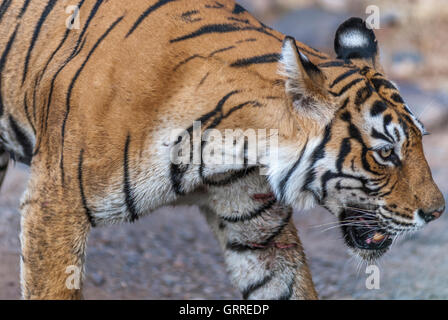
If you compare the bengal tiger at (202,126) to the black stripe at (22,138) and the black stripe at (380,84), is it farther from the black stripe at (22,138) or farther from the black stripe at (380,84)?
the black stripe at (22,138)

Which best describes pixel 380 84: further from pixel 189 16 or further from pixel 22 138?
pixel 22 138

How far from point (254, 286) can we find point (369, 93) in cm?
95

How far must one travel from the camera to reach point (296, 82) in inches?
80.4

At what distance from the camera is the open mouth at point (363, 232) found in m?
2.24

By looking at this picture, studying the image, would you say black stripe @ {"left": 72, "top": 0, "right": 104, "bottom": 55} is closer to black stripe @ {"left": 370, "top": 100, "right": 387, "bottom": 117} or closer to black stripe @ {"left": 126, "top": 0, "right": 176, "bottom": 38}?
black stripe @ {"left": 126, "top": 0, "right": 176, "bottom": 38}

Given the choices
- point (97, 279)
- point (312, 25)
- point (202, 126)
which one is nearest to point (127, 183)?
point (202, 126)

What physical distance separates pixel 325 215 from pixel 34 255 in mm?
2932

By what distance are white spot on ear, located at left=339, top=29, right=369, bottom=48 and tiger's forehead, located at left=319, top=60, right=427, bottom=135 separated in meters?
0.19

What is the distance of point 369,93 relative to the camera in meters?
2.13

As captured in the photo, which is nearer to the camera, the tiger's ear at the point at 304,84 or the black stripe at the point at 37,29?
the tiger's ear at the point at 304,84

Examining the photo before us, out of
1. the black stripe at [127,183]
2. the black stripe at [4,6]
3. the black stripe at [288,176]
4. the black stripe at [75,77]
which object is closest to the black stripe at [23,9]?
the black stripe at [4,6]

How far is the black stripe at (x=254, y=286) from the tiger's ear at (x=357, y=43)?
3.02 feet

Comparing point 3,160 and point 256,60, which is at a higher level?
point 256,60

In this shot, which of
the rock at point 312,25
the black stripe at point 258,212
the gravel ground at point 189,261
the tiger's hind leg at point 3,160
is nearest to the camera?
the black stripe at point 258,212
